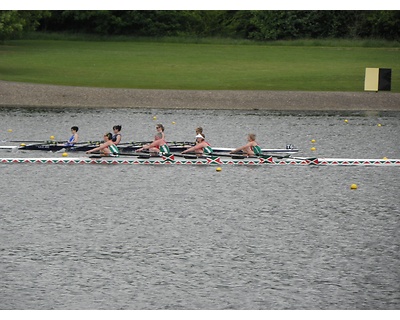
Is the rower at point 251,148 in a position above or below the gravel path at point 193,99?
above

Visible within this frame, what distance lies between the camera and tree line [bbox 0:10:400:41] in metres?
94.8

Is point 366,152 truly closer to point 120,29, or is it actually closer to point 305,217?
point 305,217

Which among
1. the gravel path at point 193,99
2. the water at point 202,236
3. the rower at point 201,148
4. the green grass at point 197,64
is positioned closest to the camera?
the water at point 202,236

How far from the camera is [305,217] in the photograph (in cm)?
2536

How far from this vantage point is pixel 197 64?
71250 millimetres

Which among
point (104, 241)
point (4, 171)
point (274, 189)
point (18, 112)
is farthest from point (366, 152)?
point (18, 112)

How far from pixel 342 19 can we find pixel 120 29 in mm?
25954

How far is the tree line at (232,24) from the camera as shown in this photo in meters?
94.8

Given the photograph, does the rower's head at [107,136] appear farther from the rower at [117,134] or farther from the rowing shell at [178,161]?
the rowing shell at [178,161]

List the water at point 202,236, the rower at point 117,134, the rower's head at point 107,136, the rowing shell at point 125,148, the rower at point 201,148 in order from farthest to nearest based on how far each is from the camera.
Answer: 1. the rowing shell at point 125,148
2. the rower at point 117,134
3. the rower at point 201,148
4. the rower's head at point 107,136
5. the water at point 202,236

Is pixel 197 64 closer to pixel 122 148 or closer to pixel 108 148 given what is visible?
pixel 122 148

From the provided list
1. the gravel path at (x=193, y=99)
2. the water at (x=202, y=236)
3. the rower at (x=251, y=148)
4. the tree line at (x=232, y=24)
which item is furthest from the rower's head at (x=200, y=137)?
the tree line at (x=232, y=24)

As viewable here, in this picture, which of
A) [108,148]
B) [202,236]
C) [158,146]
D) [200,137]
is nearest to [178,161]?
[158,146]

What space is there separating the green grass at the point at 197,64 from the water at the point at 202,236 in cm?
2190
